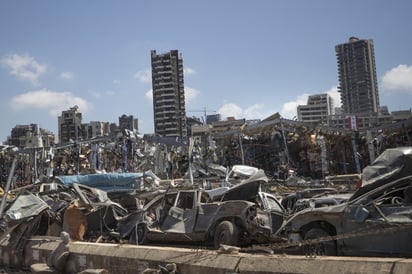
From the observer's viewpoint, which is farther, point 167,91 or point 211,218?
point 167,91

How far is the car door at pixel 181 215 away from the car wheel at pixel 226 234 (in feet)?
3.02

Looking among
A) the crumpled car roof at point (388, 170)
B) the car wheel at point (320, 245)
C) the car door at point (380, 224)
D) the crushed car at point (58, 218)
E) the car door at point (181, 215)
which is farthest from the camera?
the crushed car at point (58, 218)

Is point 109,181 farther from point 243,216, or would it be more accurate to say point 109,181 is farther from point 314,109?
point 314,109

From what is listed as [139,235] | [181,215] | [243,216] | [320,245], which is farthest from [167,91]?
[320,245]

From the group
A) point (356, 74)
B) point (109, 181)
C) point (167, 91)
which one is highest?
point (356, 74)

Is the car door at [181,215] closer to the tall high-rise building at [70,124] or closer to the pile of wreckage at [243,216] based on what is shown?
the pile of wreckage at [243,216]

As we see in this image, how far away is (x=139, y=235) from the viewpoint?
45.4 feet

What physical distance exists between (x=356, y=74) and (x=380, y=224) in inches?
4882

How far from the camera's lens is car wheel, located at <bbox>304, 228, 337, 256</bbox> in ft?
28.2

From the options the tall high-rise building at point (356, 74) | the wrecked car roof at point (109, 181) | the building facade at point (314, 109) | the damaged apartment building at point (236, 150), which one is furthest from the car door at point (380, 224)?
the tall high-rise building at point (356, 74)

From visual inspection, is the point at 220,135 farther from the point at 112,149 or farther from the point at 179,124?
the point at 179,124

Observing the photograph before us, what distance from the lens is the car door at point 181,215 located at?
41.1 feet

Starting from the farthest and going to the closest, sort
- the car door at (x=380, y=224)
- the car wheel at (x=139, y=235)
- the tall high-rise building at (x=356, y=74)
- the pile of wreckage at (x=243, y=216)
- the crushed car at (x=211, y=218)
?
the tall high-rise building at (x=356, y=74)
the car wheel at (x=139, y=235)
the crushed car at (x=211, y=218)
the pile of wreckage at (x=243, y=216)
the car door at (x=380, y=224)

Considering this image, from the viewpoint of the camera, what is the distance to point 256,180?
41.0 feet
